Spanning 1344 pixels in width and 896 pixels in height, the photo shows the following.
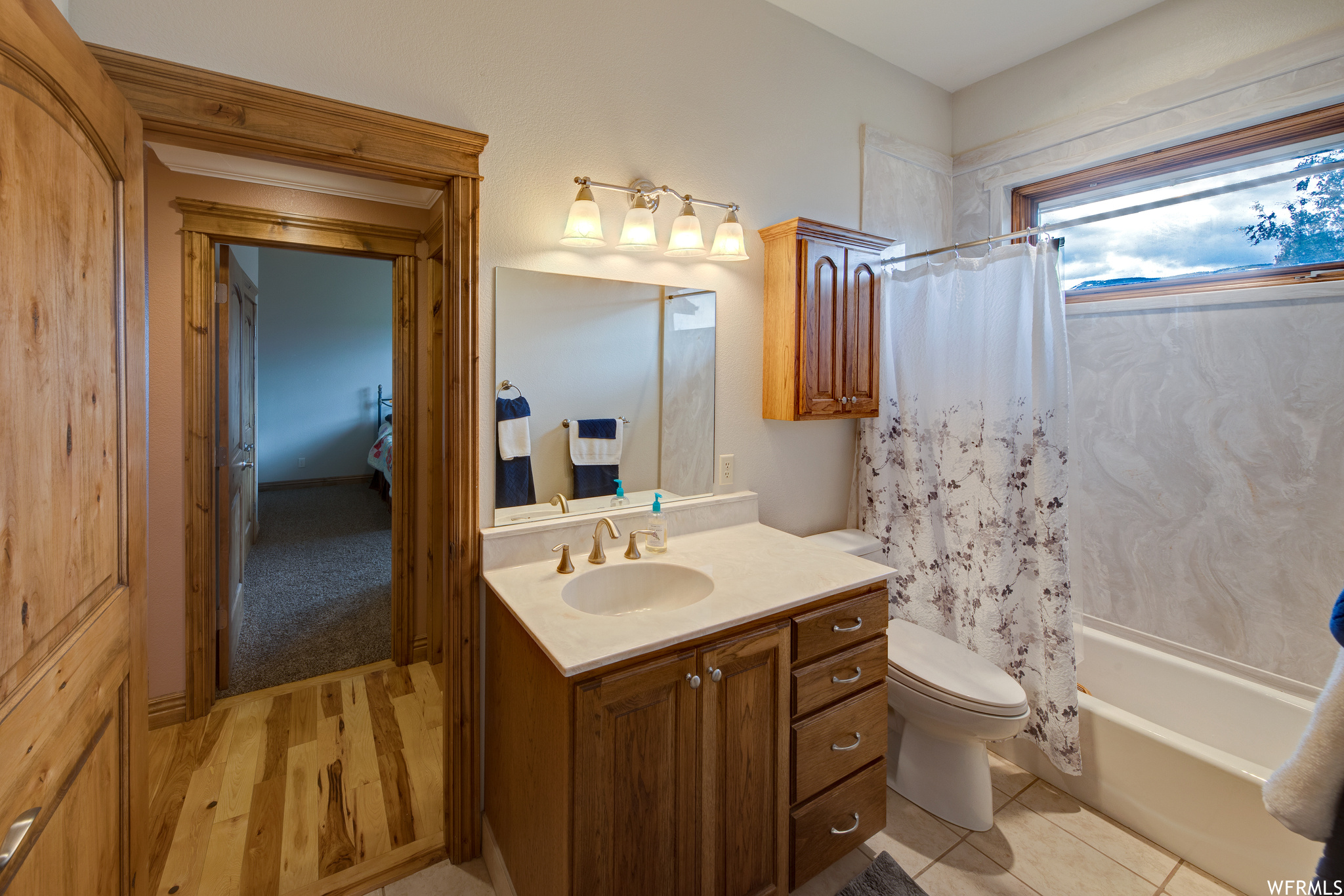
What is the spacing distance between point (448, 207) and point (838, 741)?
184cm

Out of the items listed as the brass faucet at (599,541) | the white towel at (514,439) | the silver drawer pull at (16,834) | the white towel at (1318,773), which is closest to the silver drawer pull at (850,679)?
the brass faucet at (599,541)

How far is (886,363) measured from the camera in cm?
248

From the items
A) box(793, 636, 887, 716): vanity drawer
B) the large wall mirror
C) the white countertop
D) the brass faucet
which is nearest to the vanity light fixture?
the large wall mirror

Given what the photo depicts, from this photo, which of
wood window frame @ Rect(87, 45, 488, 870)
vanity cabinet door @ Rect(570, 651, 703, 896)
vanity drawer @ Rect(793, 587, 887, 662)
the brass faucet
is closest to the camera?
vanity cabinet door @ Rect(570, 651, 703, 896)

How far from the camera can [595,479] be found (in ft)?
6.31

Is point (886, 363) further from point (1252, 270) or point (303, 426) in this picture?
point (303, 426)

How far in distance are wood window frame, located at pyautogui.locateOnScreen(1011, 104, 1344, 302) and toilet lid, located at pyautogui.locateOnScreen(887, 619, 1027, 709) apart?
156cm

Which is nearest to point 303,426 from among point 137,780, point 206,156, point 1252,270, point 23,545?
point 206,156

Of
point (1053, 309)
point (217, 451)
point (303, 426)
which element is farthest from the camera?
point (303, 426)

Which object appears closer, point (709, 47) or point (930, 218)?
point (709, 47)

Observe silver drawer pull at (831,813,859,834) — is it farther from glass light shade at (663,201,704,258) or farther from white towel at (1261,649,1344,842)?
glass light shade at (663,201,704,258)

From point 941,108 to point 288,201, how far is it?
2.96 m

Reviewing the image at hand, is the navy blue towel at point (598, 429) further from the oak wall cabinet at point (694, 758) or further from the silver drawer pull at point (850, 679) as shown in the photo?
the silver drawer pull at point (850, 679)

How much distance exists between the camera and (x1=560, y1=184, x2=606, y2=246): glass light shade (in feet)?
5.55
